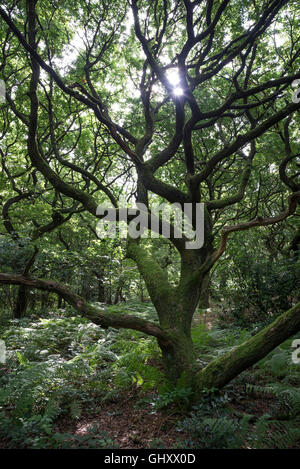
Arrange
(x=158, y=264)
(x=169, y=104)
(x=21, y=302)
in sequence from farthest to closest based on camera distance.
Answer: (x=21, y=302) < (x=169, y=104) < (x=158, y=264)

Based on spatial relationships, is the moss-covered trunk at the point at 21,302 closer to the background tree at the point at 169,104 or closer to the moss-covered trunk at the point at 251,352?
the background tree at the point at 169,104

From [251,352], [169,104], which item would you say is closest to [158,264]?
[251,352]

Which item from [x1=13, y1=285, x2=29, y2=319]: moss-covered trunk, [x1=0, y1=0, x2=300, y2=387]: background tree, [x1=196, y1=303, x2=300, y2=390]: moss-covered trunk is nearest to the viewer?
[x1=196, y1=303, x2=300, y2=390]: moss-covered trunk

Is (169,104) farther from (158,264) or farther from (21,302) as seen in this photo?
(21,302)

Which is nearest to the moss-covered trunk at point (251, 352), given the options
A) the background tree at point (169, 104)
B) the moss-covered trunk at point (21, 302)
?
the background tree at point (169, 104)

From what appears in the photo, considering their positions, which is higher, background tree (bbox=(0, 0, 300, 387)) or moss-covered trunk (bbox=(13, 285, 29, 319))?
background tree (bbox=(0, 0, 300, 387))

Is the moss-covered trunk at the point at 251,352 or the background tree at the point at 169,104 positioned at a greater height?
the background tree at the point at 169,104

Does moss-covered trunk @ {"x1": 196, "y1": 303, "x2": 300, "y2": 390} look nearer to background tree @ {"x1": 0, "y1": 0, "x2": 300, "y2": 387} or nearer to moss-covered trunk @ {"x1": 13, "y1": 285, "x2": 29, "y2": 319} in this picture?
background tree @ {"x1": 0, "y1": 0, "x2": 300, "y2": 387}

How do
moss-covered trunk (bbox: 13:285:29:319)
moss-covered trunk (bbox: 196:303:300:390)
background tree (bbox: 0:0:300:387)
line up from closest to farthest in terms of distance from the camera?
moss-covered trunk (bbox: 196:303:300:390) < background tree (bbox: 0:0:300:387) < moss-covered trunk (bbox: 13:285:29:319)

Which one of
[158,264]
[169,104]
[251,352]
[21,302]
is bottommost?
[21,302]

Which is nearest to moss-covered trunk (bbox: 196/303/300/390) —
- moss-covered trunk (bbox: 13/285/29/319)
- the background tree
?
the background tree

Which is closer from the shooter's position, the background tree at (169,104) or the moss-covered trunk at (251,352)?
the moss-covered trunk at (251,352)

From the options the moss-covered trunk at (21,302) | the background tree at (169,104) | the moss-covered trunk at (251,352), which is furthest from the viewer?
the moss-covered trunk at (21,302)

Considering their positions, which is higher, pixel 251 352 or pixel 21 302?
pixel 251 352
